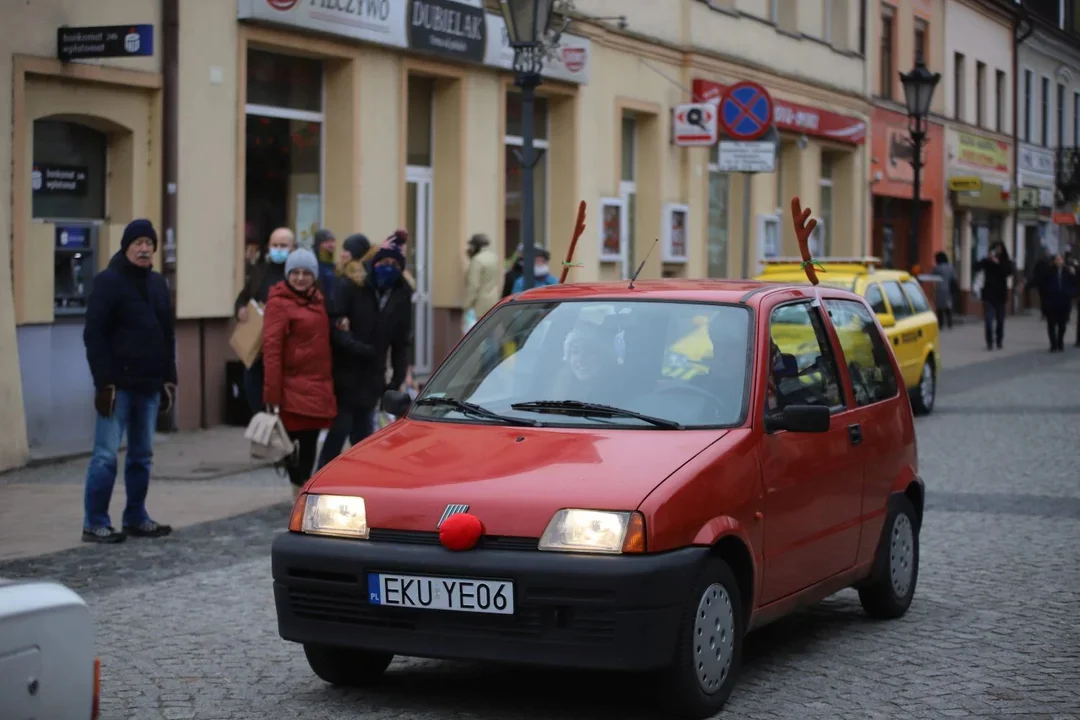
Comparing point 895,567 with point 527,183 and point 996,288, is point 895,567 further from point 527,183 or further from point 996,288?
point 996,288

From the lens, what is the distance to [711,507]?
6191 mm

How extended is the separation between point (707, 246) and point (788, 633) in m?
21.4

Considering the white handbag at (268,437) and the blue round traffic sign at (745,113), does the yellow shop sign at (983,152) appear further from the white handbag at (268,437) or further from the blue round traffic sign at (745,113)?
the white handbag at (268,437)

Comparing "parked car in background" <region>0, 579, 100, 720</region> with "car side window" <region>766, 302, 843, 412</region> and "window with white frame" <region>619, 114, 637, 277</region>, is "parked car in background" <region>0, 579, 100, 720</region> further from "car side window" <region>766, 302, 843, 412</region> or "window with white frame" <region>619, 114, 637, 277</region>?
"window with white frame" <region>619, 114, 637, 277</region>

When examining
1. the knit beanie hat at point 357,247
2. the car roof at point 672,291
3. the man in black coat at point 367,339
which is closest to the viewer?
the car roof at point 672,291

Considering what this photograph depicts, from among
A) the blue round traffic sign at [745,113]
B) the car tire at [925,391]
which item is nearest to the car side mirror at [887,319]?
the car tire at [925,391]

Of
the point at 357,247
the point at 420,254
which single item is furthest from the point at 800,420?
the point at 420,254

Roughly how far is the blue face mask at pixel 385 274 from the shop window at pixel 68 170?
177 inches

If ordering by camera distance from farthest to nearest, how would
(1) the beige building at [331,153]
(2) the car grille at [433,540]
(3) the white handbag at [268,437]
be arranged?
(1) the beige building at [331,153] → (3) the white handbag at [268,437] → (2) the car grille at [433,540]

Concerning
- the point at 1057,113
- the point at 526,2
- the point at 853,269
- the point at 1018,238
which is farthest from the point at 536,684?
the point at 1057,113

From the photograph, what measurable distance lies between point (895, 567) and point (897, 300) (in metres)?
12.1

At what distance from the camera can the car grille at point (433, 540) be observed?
5.93m

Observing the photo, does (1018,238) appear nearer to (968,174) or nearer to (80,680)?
(968,174)

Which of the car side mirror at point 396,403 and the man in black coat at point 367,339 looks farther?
the man in black coat at point 367,339
